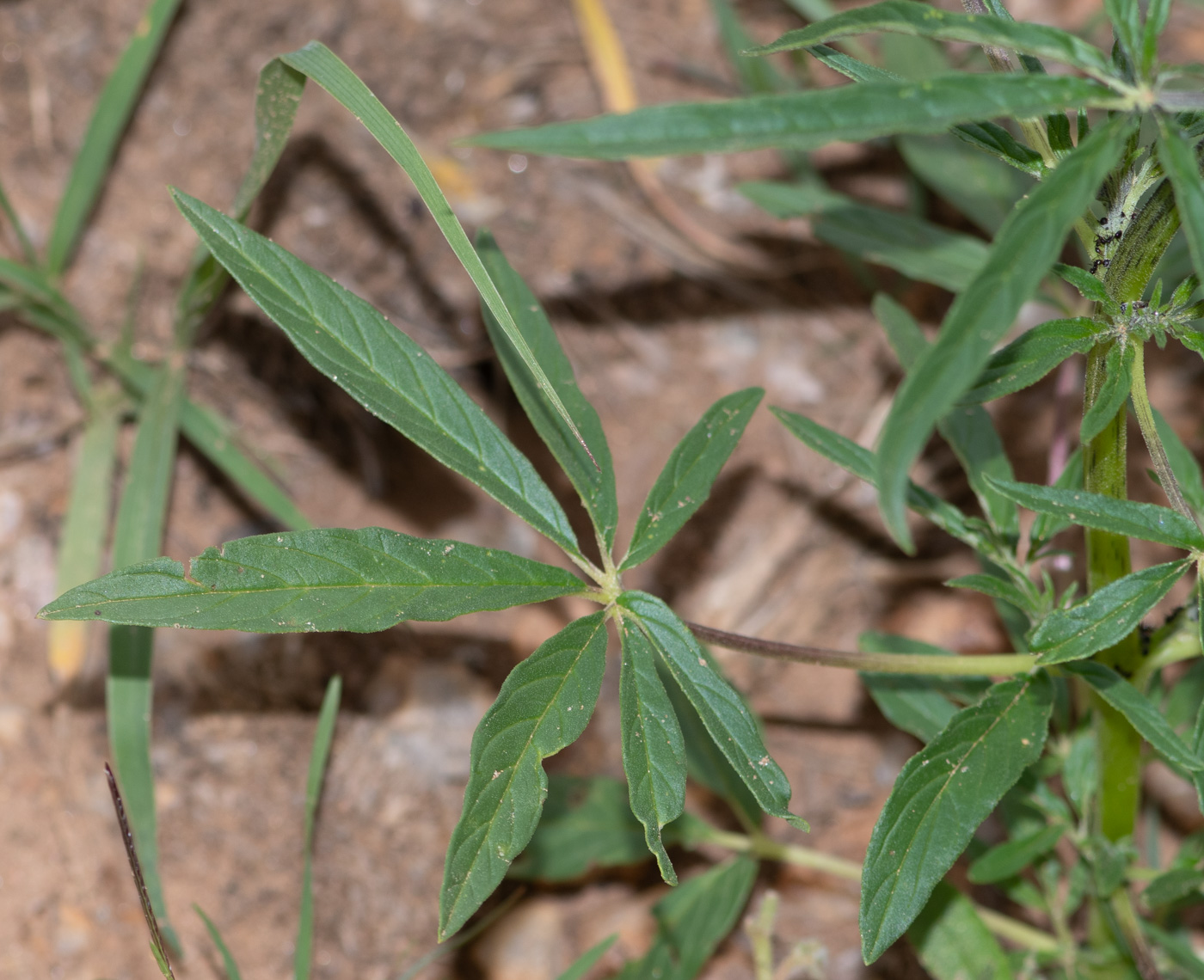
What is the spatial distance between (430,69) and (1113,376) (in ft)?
5.47

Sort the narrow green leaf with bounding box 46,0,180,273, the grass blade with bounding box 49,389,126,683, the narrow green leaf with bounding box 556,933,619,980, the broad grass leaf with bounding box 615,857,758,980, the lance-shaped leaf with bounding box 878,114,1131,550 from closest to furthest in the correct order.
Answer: the lance-shaped leaf with bounding box 878,114,1131,550, the narrow green leaf with bounding box 556,933,619,980, the broad grass leaf with bounding box 615,857,758,980, the grass blade with bounding box 49,389,126,683, the narrow green leaf with bounding box 46,0,180,273

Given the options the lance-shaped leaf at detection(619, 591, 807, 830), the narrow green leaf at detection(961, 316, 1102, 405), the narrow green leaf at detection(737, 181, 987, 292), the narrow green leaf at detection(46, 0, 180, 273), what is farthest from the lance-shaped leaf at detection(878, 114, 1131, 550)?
the narrow green leaf at detection(46, 0, 180, 273)

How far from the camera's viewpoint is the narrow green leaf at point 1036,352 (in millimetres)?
968

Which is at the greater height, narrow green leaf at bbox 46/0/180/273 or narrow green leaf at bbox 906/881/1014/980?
narrow green leaf at bbox 46/0/180/273

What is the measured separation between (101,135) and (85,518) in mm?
731

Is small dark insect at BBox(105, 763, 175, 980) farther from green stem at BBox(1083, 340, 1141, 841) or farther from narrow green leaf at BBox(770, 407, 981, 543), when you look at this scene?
green stem at BBox(1083, 340, 1141, 841)

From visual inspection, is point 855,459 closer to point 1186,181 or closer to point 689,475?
point 689,475

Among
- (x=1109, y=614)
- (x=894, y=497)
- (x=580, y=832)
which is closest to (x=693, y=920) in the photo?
Answer: (x=580, y=832)

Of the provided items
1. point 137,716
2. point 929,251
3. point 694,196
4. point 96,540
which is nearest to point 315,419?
point 96,540

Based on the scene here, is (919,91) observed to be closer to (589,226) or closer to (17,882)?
(589,226)

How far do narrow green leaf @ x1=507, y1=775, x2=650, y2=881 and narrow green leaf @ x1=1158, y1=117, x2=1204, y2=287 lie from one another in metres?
1.28

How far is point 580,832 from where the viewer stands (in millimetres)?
1721

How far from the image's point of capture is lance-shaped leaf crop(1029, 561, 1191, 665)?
3.26ft

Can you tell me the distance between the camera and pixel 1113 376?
3.15 ft
